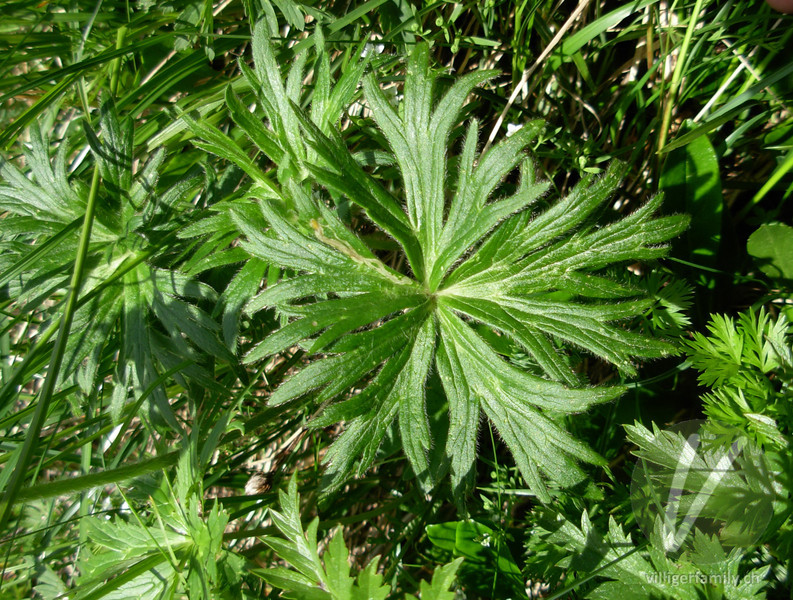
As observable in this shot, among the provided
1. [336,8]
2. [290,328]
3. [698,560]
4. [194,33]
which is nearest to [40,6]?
[194,33]

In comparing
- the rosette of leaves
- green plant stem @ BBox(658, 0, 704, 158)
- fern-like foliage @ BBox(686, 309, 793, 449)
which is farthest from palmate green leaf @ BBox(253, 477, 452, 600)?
green plant stem @ BBox(658, 0, 704, 158)

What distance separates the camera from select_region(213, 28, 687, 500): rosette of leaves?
1826mm

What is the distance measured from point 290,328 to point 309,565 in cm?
72

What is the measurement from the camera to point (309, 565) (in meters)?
1.77

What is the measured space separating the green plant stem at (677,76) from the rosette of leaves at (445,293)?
64 cm

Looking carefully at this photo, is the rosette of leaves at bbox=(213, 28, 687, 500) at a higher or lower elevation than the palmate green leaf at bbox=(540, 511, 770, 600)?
higher

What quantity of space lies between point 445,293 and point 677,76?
4.02 ft

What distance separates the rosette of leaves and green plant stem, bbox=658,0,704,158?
2.10 feet

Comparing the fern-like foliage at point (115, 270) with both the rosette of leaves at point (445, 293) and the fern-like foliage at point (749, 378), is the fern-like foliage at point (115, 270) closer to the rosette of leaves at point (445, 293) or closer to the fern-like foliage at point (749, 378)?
the rosette of leaves at point (445, 293)

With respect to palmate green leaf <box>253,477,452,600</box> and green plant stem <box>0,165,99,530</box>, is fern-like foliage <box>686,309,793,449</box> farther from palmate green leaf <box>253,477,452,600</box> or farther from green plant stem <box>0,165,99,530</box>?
green plant stem <box>0,165,99,530</box>

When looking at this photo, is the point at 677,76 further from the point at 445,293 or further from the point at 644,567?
the point at 644,567

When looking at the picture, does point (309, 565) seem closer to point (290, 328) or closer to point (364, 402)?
point (364, 402)

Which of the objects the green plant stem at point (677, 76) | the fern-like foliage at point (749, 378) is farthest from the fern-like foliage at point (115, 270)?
the green plant stem at point (677, 76)

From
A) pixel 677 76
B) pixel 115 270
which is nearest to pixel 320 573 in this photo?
pixel 115 270
